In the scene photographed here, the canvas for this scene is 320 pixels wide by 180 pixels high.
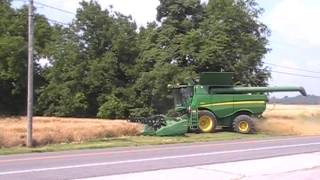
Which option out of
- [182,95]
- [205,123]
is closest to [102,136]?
[182,95]

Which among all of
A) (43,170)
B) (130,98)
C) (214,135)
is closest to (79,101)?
(130,98)

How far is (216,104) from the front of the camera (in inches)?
1471

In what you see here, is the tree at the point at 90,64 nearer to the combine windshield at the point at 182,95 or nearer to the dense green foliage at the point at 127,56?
the dense green foliage at the point at 127,56

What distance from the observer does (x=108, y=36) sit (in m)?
58.6

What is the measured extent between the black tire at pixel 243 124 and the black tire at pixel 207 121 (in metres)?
1.39

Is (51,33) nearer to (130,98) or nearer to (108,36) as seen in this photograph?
(108,36)

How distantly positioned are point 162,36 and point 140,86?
4920 millimetres

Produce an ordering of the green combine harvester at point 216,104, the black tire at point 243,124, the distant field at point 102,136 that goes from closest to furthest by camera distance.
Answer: the distant field at point 102,136 < the green combine harvester at point 216,104 < the black tire at point 243,124

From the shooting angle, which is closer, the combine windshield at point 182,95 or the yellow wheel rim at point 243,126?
the combine windshield at point 182,95

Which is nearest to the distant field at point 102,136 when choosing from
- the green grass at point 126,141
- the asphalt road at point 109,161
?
the green grass at point 126,141

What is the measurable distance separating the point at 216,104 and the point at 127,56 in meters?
21.9

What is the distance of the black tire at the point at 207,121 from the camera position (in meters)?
37.0

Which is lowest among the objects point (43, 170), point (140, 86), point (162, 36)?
point (43, 170)

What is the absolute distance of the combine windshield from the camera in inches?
1468
